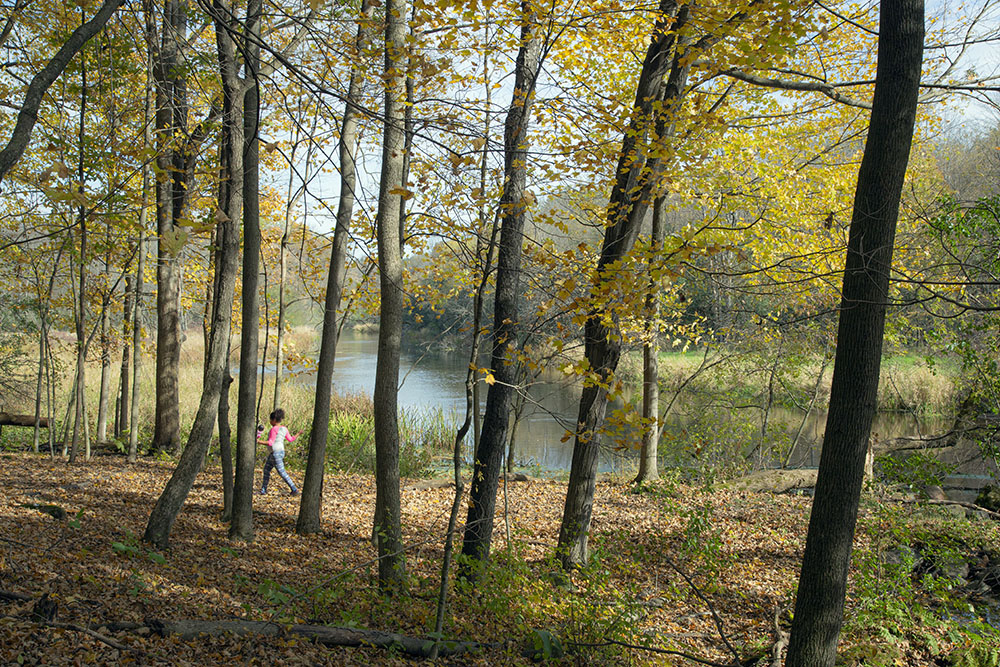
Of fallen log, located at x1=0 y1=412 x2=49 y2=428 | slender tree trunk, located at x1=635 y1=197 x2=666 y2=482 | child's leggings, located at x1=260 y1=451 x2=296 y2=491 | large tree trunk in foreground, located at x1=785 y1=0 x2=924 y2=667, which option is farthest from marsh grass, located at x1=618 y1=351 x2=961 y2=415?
fallen log, located at x1=0 y1=412 x2=49 y2=428

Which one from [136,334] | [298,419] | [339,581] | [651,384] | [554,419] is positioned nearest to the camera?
[339,581]

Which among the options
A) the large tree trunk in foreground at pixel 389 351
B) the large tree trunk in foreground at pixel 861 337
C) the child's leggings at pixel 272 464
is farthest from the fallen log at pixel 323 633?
the child's leggings at pixel 272 464

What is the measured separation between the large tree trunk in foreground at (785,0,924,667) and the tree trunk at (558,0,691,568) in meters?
1.72

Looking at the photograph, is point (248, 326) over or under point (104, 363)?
over

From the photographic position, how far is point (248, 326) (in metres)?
6.44

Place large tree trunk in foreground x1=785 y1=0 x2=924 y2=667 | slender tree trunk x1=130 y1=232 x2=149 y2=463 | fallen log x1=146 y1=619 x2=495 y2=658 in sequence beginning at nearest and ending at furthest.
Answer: fallen log x1=146 y1=619 x2=495 y2=658 → large tree trunk in foreground x1=785 y1=0 x2=924 y2=667 → slender tree trunk x1=130 y1=232 x2=149 y2=463

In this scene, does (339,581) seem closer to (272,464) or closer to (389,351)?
(389,351)

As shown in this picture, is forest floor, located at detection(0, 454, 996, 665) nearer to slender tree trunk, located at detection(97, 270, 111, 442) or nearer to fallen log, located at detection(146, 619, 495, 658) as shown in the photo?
fallen log, located at detection(146, 619, 495, 658)

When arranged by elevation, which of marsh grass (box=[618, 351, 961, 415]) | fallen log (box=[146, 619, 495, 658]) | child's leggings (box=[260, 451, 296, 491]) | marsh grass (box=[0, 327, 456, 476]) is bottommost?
marsh grass (box=[0, 327, 456, 476])

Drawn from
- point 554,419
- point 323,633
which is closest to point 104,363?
point 554,419

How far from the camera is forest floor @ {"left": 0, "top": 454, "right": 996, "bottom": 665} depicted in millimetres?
3734

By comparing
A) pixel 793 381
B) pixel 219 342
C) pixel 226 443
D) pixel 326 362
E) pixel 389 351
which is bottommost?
pixel 226 443

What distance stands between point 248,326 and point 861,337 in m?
5.34

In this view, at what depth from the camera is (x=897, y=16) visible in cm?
411
